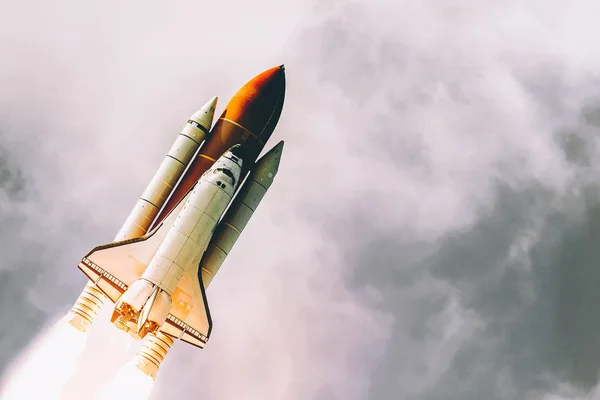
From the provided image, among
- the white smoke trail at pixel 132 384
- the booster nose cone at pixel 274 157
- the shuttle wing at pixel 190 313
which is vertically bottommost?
the white smoke trail at pixel 132 384

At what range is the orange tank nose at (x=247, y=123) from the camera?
27484 mm

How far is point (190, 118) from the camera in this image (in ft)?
92.2

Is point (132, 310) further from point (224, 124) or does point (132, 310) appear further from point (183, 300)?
point (224, 124)

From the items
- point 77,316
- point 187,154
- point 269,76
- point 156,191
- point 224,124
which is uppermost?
point 269,76

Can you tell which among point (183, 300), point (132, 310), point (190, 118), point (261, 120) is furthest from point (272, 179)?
point (132, 310)

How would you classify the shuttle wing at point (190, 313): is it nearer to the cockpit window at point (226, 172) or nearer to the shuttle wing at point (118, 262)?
the shuttle wing at point (118, 262)

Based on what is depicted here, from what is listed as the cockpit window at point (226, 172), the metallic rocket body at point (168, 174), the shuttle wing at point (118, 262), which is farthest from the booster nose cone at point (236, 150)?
the shuttle wing at point (118, 262)

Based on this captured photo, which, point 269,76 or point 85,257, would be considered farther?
point 269,76

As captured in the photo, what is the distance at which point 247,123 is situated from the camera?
27938mm

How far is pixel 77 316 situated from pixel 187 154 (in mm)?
7872

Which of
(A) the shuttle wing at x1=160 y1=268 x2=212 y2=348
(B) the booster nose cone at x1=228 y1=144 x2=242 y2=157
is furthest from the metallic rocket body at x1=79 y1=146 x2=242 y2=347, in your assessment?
(B) the booster nose cone at x1=228 y1=144 x2=242 y2=157

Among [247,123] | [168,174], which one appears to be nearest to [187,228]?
[168,174]

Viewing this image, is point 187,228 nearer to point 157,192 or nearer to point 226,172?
point 226,172

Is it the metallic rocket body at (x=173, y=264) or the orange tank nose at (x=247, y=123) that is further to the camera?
the orange tank nose at (x=247, y=123)
